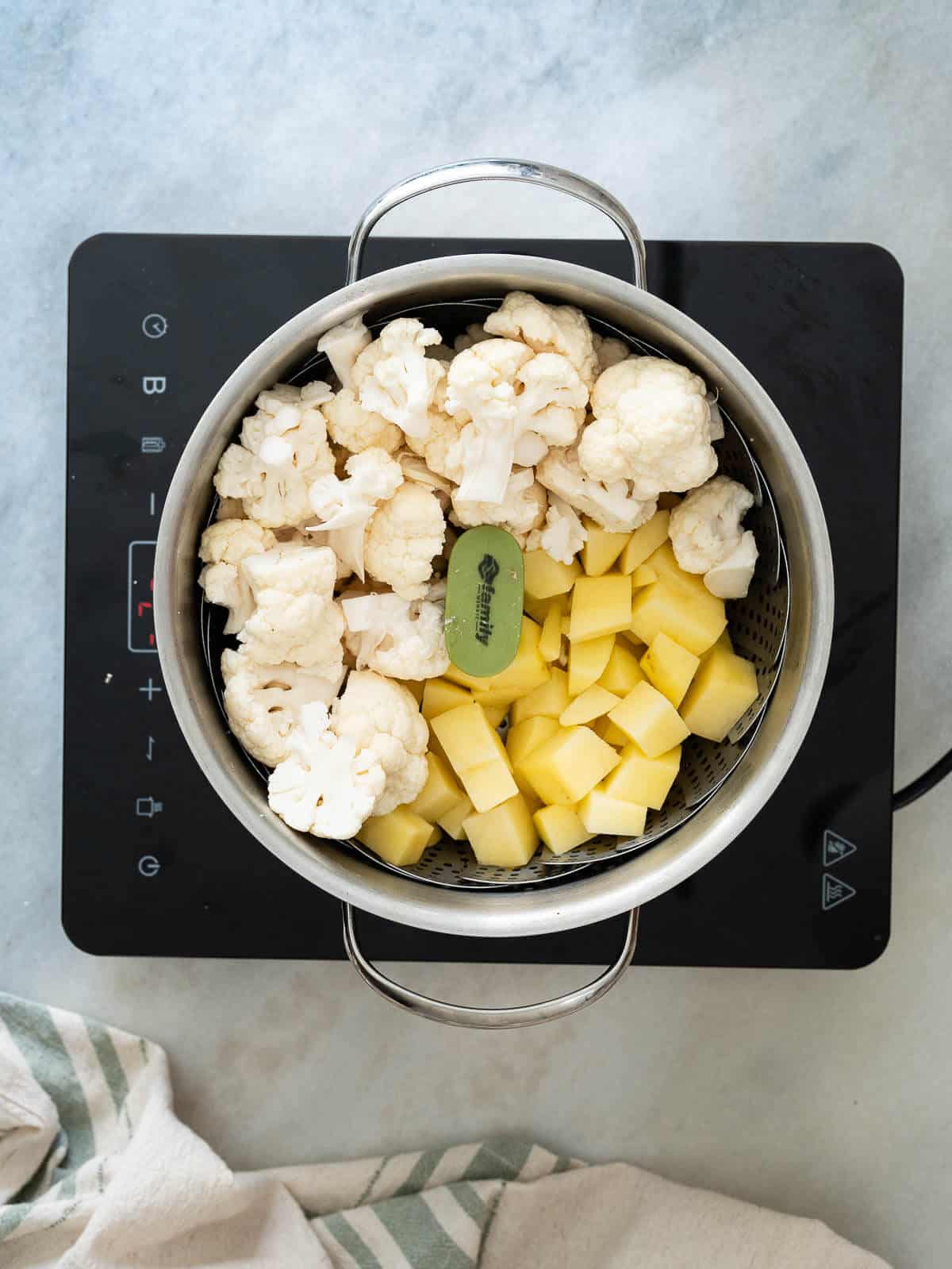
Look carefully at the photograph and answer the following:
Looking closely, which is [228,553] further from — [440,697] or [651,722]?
[651,722]

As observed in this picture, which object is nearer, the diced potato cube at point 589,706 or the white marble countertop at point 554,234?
the diced potato cube at point 589,706

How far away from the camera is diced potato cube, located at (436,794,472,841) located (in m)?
0.84

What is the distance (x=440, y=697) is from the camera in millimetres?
839

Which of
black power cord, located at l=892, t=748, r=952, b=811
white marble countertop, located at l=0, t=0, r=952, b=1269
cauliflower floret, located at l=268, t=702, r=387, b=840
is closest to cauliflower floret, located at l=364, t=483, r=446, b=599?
cauliflower floret, located at l=268, t=702, r=387, b=840

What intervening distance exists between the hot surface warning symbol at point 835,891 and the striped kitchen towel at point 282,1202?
0.36 meters

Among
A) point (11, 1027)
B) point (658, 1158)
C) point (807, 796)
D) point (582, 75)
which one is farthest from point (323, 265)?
point (658, 1158)

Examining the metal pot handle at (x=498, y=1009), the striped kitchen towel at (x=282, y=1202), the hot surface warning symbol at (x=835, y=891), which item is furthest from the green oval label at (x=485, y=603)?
the striped kitchen towel at (x=282, y=1202)

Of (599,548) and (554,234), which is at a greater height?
(554,234)

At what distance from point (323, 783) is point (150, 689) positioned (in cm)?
23

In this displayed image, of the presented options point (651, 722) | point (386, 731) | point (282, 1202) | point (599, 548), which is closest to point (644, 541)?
point (599, 548)

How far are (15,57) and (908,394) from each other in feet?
3.02

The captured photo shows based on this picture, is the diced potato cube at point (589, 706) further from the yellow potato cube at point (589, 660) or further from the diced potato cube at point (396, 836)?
the diced potato cube at point (396, 836)

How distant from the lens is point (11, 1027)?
1.03 m

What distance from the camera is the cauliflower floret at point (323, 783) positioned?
0.72m
